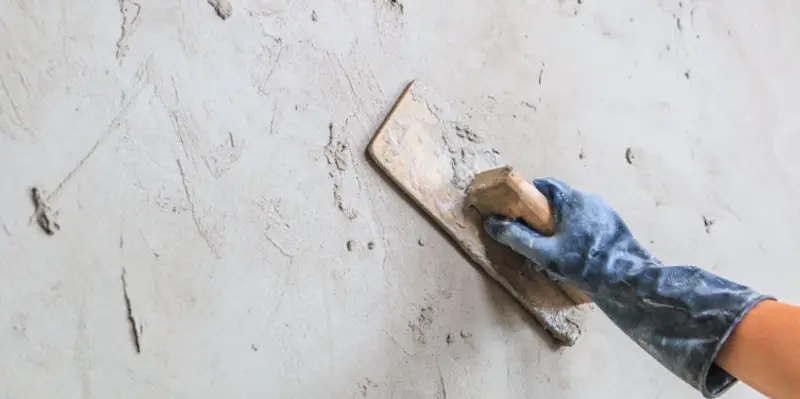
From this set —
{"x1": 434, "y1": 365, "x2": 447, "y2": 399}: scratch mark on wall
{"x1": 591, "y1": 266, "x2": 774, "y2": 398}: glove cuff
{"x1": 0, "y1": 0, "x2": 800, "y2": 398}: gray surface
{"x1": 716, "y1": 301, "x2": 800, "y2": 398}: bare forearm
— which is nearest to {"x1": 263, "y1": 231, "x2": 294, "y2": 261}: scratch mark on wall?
{"x1": 0, "y1": 0, "x2": 800, "y2": 398}: gray surface

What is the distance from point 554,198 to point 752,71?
84 cm

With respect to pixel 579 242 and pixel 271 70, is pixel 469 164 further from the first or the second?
pixel 271 70

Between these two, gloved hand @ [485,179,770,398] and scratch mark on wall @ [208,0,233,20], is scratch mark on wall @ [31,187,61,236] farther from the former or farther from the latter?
gloved hand @ [485,179,770,398]

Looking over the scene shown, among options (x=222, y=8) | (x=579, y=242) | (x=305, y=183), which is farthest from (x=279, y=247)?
(x=579, y=242)

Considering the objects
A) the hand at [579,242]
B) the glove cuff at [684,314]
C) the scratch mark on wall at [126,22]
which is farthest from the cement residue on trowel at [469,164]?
the scratch mark on wall at [126,22]

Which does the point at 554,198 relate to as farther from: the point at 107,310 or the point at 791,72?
the point at 791,72

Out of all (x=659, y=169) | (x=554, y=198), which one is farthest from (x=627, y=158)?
(x=554, y=198)

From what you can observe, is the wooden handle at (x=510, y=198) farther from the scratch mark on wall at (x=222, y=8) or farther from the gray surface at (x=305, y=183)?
the scratch mark on wall at (x=222, y=8)

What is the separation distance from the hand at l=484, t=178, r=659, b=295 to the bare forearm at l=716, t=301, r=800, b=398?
0.62 ft

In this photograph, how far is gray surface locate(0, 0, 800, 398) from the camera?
0.92 metres

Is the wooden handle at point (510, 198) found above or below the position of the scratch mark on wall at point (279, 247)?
above

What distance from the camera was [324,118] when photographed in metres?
1.13

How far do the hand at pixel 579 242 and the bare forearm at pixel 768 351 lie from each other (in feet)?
0.62

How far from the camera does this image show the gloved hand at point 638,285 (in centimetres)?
96
